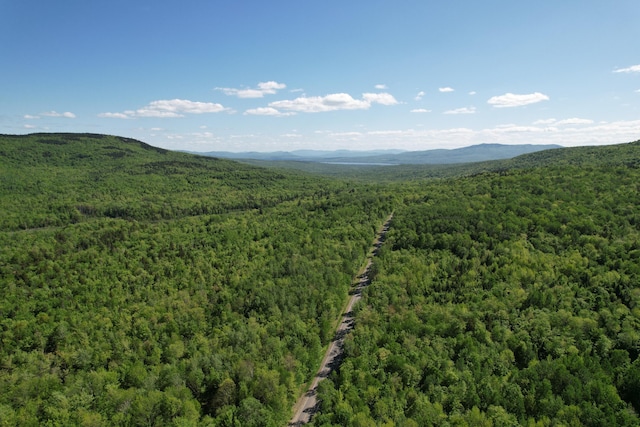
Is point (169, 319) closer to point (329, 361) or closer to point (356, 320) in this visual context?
point (329, 361)

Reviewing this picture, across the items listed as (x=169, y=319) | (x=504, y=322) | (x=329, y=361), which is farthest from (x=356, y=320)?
(x=169, y=319)

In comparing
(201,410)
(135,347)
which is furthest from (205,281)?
(201,410)

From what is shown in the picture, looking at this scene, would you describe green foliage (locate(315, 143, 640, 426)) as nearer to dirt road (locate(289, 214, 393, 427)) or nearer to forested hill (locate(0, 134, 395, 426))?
dirt road (locate(289, 214, 393, 427))

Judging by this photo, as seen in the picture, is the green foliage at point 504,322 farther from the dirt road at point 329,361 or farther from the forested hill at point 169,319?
the forested hill at point 169,319

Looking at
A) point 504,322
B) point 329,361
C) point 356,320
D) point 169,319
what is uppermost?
point 504,322

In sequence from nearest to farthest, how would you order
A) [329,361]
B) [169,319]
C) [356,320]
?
[329,361]
[356,320]
[169,319]

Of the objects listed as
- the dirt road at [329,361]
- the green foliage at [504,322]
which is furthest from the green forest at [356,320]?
the dirt road at [329,361]

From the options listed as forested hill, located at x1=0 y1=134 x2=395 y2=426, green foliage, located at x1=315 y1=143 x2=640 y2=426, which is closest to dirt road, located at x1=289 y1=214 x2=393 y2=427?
forested hill, located at x1=0 y1=134 x2=395 y2=426
